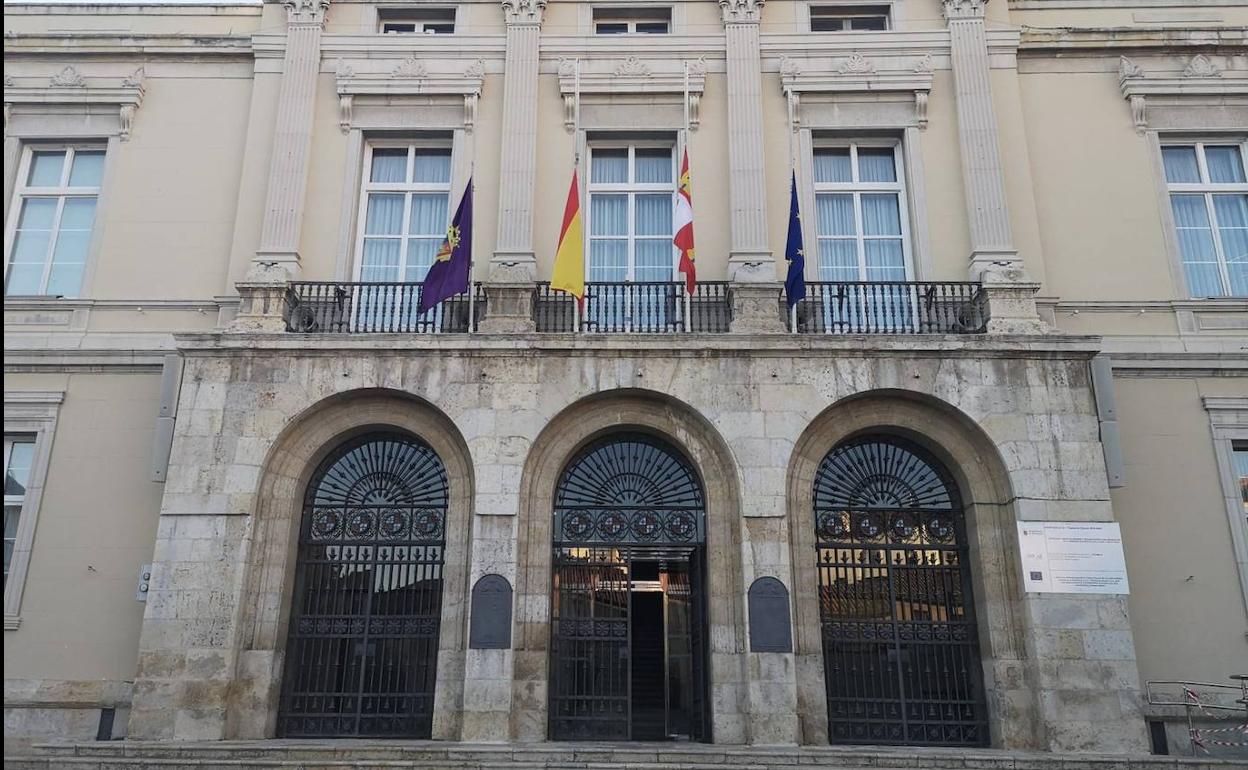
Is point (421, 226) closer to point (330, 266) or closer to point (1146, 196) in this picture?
point (330, 266)

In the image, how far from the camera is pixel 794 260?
41.7ft

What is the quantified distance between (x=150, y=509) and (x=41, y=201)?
225 inches

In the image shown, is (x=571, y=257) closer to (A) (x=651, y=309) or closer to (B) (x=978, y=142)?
(A) (x=651, y=309)

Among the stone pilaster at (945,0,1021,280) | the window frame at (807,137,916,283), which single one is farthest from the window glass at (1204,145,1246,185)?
the window frame at (807,137,916,283)

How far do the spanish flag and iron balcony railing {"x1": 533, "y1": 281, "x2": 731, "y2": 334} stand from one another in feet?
1.99

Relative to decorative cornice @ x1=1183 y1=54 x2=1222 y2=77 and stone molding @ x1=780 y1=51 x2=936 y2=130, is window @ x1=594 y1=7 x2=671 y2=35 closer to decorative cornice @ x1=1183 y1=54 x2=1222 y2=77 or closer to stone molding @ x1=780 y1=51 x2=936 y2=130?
stone molding @ x1=780 y1=51 x2=936 y2=130

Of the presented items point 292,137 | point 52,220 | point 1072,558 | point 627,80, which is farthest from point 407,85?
point 1072,558

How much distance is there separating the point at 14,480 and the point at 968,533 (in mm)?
13412

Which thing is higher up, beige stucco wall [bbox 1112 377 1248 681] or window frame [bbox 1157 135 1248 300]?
window frame [bbox 1157 135 1248 300]

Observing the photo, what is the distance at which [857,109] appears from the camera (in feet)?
48.0

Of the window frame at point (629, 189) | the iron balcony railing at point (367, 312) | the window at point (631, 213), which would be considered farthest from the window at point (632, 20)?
the iron balcony railing at point (367, 312)

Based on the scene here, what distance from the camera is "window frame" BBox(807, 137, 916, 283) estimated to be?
1415 cm

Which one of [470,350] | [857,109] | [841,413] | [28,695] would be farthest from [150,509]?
[857,109]

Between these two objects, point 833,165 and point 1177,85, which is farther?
point 833,165
